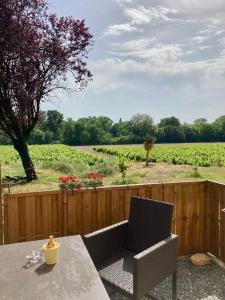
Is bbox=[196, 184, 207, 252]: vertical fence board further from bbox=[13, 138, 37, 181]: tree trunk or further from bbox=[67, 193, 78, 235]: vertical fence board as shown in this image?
bbox=[13, 138, 37, 181]: tree trunk

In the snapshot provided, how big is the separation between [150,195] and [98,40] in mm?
8233

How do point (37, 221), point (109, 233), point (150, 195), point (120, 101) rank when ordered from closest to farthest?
point (109, 233)
point (37, 221)
point (150, 195)
point (120, 101)

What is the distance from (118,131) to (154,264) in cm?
4159

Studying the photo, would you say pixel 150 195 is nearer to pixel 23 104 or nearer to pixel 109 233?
pixel 109 233

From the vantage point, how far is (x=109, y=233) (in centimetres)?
280

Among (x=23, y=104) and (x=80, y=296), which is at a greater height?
(x=23, y=104)

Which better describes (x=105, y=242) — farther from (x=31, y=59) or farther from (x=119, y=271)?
(x=31, y=59)

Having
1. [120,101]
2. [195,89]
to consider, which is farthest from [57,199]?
[120,101]

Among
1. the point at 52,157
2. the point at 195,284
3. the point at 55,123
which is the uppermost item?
the point at 55,123

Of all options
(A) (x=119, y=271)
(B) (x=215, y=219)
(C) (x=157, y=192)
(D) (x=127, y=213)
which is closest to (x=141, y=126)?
(B) (x=215, y=219)

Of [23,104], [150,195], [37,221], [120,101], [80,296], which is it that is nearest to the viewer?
[80,296]

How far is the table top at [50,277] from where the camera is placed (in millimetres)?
1566

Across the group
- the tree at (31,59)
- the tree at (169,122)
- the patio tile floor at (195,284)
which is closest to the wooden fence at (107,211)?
the patio tile floor at (195,284)

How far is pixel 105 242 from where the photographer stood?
275 centimetres
